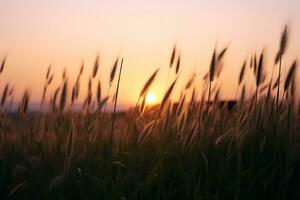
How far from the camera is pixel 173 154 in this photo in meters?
2.35

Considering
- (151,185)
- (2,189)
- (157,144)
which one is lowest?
(2,189)

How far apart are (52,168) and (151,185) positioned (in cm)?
66

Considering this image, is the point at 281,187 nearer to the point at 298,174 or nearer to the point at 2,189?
the point at 298,174

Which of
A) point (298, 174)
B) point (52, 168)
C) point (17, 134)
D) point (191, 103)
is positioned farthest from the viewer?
point (17, 134)

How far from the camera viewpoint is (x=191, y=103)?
270cm

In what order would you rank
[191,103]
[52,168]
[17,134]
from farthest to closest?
[17,134], [191,103], [52,168]

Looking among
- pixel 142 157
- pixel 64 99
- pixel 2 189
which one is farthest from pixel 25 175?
pixel 142 157

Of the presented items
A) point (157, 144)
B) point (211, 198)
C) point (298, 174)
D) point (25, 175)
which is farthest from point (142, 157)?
point (298, 174)

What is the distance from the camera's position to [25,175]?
2473 millimetres

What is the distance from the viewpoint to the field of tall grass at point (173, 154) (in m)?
2.09

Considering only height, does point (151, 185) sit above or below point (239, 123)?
below

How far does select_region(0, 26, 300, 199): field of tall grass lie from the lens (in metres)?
2.09

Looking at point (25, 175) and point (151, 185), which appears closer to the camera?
point (151, 185)

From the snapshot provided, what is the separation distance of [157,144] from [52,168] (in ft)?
1.90
